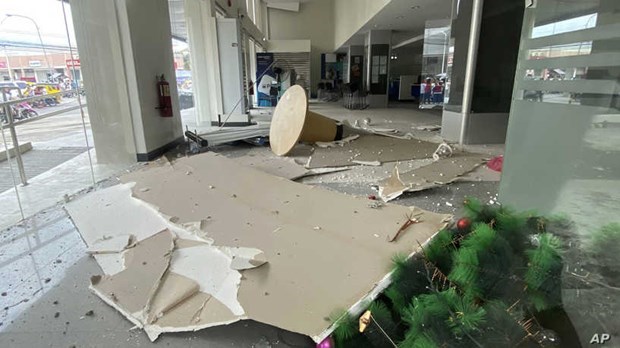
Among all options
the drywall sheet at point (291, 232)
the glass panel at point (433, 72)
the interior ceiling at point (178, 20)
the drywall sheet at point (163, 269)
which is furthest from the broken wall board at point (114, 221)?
the glass panel at point (433, 72)

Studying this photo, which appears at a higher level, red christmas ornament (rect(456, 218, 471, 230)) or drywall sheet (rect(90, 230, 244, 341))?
red christmas ornament (rect(456, 218, 471, 230))

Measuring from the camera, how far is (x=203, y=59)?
8391 millimetres

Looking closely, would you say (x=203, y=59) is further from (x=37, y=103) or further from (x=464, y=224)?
(x=464, y=224)

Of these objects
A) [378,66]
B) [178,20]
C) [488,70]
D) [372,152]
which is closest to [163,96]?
[372,152]

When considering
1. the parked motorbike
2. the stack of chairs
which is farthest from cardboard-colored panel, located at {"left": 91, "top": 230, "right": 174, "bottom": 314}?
the stack of chairs

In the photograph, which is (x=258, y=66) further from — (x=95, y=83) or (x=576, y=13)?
(x=576, y=13)

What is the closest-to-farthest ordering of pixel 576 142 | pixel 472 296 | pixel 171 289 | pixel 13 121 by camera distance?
pixel 472 296 → pixel 171 289 → pixel 576 142 → pixel 13 121

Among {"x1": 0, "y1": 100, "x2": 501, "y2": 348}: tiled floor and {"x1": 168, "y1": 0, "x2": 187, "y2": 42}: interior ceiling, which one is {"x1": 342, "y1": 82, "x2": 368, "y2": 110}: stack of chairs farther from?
{"x1": 0, "y1": 100, "x2": 501, "y2": 348}: tiled floor

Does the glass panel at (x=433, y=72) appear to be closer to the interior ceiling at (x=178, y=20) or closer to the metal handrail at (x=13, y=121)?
the interior ceiling at (x=178, y=20)

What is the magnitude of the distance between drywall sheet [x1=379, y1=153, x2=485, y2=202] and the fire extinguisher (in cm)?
364

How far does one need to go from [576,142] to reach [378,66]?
1088cm

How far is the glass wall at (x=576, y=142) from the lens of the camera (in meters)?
1.32

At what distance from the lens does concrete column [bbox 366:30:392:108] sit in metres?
12.0

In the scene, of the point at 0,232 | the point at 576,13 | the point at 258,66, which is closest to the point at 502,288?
the point at 576,13
